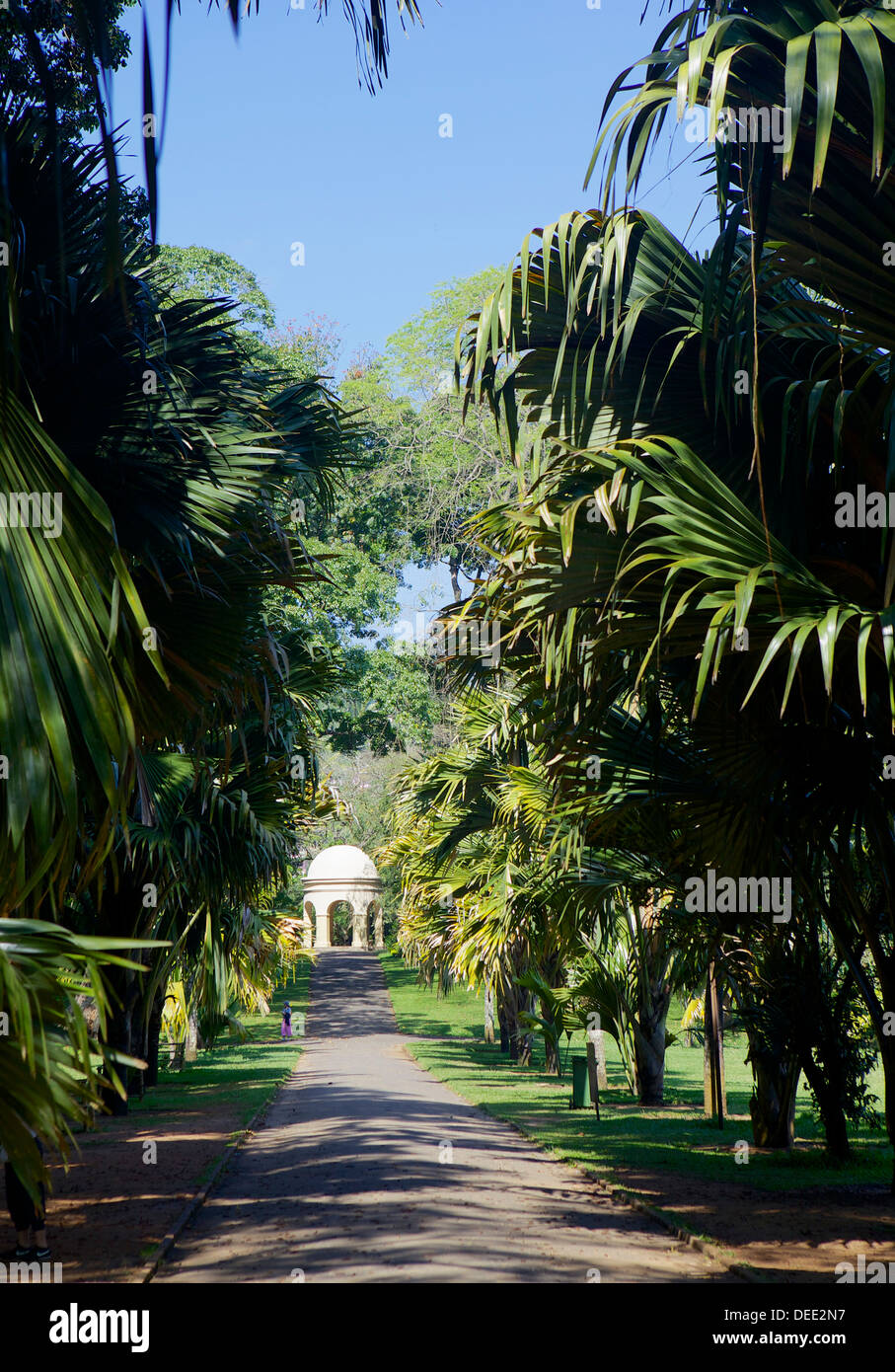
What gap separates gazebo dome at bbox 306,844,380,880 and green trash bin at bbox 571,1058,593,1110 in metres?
41.4

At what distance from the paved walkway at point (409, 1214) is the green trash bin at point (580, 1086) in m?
1.84

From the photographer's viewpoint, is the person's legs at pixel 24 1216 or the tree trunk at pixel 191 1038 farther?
the tree trunk at pixel 191 1038

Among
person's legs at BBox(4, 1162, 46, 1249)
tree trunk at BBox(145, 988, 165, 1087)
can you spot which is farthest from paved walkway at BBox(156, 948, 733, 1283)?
tree trunk at BBox(145, 988, 165, 1087)

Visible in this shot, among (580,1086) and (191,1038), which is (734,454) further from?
(191,1038)

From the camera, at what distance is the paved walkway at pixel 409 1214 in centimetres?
613

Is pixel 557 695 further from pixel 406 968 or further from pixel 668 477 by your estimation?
pixel 406 968

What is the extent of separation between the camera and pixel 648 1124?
1429cm

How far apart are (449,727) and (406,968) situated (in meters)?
24.2

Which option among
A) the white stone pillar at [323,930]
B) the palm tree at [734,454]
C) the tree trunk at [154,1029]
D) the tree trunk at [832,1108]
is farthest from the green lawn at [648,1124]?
the white stone pillar at [323,930]

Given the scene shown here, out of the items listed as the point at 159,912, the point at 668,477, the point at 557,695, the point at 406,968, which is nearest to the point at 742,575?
the point at 668,477

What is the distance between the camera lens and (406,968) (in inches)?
2067

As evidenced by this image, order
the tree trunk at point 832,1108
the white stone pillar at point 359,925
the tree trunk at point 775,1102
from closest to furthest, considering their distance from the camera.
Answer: the tree trunk at point 832,1108
the tree trunk at point 775,1102
the white stone pillar at point 359,925

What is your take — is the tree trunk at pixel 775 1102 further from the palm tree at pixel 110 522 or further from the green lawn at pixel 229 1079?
the palm tree at pixel 110 522

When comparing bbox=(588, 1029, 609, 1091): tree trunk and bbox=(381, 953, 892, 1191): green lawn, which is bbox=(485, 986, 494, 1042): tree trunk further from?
bbox=(588, 1029, 609, 1091): tree trunk
